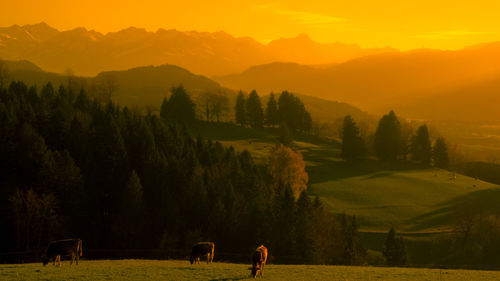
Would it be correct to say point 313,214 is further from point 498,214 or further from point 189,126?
point 189,126

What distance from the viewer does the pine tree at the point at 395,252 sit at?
7944 cm

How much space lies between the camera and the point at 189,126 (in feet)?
586

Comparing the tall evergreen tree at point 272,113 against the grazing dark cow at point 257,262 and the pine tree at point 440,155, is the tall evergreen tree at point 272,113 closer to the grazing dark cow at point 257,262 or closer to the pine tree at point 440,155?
the pine tree at point 440,155

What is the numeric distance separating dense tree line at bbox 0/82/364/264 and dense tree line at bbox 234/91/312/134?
326 feet

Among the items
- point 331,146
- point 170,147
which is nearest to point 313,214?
point 170,147

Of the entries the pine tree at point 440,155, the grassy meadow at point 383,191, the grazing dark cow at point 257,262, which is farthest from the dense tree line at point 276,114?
the grazing dark cow at point 257,262

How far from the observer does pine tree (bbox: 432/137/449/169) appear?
16238 centimetres

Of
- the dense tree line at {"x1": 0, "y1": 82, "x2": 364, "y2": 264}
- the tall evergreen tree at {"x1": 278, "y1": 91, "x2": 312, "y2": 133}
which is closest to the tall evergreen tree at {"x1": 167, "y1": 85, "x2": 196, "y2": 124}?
the tall evergreen tree at {"x1": 278, "y1": 91, "x2": 312, "y2": 133}

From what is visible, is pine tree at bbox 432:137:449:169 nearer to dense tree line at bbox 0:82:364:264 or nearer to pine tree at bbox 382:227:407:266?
dense tree line at bbox 0:82:364:264

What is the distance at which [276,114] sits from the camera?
629 feet

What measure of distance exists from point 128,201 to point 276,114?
125 m

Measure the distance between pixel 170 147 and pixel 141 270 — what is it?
61.2 m

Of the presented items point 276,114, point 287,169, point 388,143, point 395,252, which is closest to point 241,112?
point 276,114

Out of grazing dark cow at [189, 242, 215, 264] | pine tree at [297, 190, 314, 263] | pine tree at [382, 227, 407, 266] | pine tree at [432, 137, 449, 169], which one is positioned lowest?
pine tree at [382, 227, 407, 266]
